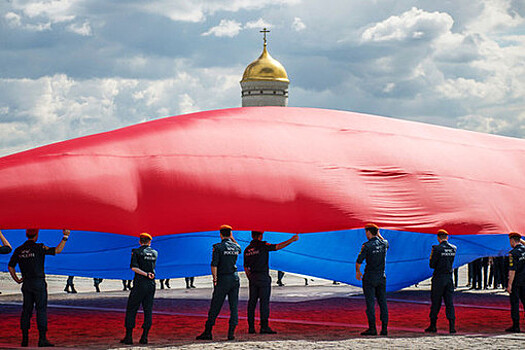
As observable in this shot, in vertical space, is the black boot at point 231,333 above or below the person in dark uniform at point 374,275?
below

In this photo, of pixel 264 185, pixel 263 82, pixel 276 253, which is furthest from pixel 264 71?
pixel 264 185

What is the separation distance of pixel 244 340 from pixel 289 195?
3.13 metres

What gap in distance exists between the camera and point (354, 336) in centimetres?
1487

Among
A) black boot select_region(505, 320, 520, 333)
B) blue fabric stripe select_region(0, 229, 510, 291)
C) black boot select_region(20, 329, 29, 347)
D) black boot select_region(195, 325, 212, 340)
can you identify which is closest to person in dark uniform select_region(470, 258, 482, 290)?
blue fabric stripe select_region(0, 229, 510, 291)

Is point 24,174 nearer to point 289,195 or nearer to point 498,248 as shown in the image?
point 289,195

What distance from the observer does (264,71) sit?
3263 inches

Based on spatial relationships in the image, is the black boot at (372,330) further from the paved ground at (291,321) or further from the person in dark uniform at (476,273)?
the person in dark uniform at (476,273)

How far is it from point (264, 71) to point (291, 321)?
66856 millimetres

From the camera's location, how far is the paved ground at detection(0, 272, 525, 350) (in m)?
13.8

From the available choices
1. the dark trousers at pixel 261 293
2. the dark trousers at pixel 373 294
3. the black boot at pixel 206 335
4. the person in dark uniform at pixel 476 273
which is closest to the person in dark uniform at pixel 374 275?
the dark trousers at pixel 373 294

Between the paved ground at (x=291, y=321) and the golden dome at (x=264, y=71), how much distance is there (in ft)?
187

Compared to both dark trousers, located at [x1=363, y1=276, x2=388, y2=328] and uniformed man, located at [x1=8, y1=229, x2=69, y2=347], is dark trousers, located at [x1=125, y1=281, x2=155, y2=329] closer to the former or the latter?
uniformed man, located at [x1=8, y1=229, x2=69, y2=347]

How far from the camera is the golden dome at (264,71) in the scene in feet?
271

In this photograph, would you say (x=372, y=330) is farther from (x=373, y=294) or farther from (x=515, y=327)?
(x=515, y=327)
